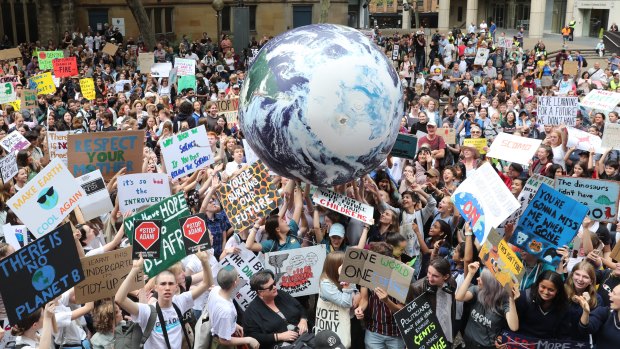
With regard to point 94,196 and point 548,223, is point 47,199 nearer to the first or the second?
point 94,196

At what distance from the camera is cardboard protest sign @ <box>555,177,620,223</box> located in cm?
802

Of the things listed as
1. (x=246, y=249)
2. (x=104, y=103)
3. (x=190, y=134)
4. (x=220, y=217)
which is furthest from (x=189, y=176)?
(x=104, y=103)

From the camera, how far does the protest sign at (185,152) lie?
9648 mm

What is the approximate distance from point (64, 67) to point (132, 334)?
47.4 ft

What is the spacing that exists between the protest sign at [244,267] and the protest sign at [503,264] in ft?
7.17

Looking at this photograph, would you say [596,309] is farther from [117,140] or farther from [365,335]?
[117,140]

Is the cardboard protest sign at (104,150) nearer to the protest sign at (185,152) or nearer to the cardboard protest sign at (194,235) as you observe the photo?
the protest sign at (185,152)

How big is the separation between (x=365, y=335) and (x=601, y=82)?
1670 cm

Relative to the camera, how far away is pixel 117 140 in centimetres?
984

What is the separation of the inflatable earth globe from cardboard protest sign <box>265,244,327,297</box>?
1.10 meters

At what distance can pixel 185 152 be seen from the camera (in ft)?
31.9

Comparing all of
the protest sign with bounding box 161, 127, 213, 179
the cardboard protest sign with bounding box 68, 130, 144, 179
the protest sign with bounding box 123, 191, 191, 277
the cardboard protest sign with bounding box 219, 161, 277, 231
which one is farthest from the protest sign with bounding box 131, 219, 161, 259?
the cardboard protest sign with bounding box 68, 130, 144, 179

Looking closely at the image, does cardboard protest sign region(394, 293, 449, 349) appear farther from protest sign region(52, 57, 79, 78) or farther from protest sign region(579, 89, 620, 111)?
protest sign region(52, 57, 79, 78)

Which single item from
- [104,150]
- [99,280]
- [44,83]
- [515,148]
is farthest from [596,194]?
[44,83]
